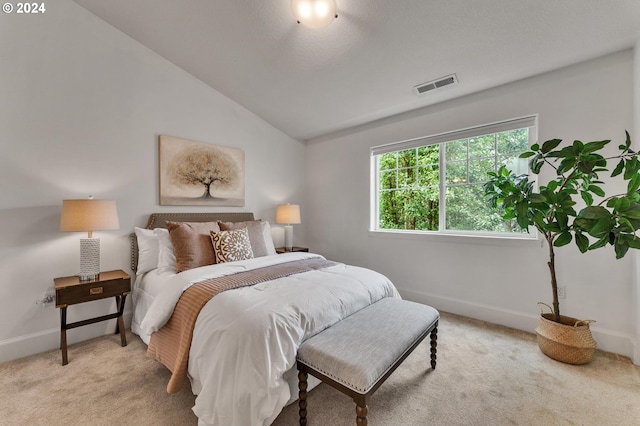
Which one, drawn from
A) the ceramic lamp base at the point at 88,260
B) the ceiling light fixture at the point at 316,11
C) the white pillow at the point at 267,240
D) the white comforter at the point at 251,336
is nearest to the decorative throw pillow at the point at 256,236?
the white pillow at the point at 267,240

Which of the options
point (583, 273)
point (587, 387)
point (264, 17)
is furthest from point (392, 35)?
point (587, 387)

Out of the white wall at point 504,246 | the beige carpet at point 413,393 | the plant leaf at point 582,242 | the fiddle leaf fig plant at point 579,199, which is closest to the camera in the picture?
the beige carpet at point 413,393

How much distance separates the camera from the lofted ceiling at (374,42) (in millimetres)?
1982

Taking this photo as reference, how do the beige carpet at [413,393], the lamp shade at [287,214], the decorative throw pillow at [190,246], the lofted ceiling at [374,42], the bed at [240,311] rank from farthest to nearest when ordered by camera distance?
the lamp shade at [287,214] → the decorative throw pillow at [190,246] → the lofted ceiling at [374,42] → the beige carpet at [413,393] → the bed at [240,311]

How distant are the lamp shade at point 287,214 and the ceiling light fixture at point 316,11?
7.53 feet

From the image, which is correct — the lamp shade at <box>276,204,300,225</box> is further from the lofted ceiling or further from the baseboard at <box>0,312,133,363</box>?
the baseboard at <box>0,312,133,363</box>

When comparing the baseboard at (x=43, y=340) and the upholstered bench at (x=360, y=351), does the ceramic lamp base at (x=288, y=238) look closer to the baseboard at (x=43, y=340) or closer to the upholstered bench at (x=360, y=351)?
the baseboard at (x=43, y=340)

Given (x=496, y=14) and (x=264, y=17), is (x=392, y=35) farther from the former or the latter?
(x=264, y=17)

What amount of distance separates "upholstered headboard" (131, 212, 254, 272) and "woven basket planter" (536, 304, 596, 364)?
3353 mm

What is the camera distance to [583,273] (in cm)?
233

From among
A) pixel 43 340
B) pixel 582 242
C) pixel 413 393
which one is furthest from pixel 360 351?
pixel 43 340

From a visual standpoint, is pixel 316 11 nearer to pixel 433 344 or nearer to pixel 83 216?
pixel 83 216

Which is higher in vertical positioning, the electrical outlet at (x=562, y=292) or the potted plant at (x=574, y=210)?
the potted plant at (x=574, y=210)

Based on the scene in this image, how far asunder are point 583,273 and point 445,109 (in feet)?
6.64
